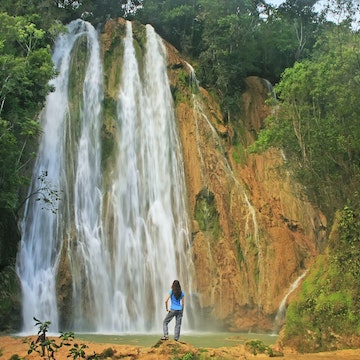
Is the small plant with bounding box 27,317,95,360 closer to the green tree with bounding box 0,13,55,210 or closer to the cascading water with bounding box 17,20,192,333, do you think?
the green tree with bounding box 0,13,55,210

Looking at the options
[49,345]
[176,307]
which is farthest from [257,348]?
[49,345]

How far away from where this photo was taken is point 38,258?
1861cm

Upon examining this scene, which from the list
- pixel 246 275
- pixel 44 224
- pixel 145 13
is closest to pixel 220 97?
pixel 145 13

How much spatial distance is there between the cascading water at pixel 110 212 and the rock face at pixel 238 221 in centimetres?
73

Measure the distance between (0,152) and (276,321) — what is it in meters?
11.7

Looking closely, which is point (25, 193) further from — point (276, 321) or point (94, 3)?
point (94, 3)

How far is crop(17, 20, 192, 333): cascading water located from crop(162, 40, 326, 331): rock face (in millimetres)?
728

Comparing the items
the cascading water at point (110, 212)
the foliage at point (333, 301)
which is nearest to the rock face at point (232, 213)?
the cascading water at point (110, 212)

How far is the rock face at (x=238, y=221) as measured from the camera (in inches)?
773

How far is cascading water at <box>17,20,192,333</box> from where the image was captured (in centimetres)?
1811

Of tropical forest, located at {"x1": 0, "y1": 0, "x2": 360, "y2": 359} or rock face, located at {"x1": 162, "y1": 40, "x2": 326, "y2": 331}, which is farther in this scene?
rock face, located at {"x1": 162, "y1": 40, "x2": 326, "y2": 331}

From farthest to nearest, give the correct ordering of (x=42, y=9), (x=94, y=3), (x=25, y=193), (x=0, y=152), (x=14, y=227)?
(x=94, y=3)
(x=42, y=9)
(x=25, y=193)
(x=14, y=227)
(x=0, y=152)

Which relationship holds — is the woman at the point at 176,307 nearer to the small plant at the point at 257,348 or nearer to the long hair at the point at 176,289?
the long hair at the point at 176,289

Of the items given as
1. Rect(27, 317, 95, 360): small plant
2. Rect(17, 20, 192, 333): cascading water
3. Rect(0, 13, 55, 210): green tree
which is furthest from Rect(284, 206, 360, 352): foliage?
Rect(0, 13, 55, 210): green tree
